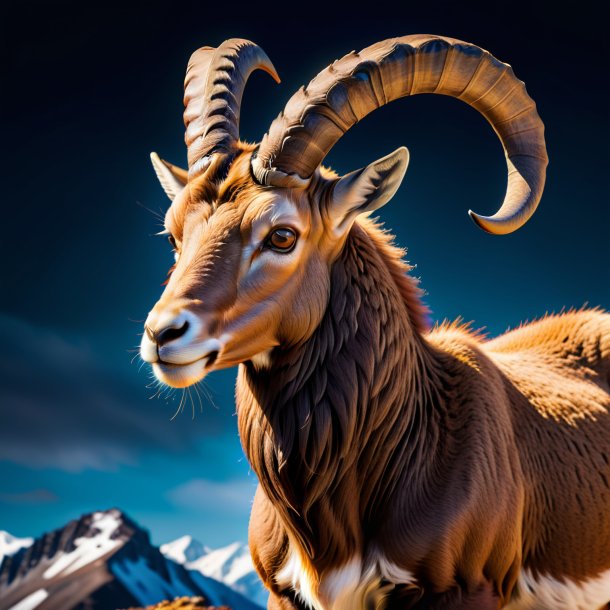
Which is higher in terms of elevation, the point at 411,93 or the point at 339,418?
the point at 411,93

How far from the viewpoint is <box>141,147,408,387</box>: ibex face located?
143 inches

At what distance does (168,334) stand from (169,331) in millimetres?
17

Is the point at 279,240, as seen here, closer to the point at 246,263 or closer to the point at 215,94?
the point at 246,263

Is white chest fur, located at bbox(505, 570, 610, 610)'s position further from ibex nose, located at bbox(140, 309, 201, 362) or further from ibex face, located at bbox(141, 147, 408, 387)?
ibex nose, located at bbox(140, 309, 201, 362)

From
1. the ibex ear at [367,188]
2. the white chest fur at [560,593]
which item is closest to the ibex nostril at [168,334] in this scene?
the ibex ear at [367,188]

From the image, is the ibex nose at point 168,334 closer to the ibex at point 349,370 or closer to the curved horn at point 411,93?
the ibex at point 349,370

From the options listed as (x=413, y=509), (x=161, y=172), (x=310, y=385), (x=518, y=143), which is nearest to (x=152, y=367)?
(x=310, y=385)

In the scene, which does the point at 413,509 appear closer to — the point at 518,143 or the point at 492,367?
the point at 492,367

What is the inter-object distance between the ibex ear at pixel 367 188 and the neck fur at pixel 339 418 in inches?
9.2

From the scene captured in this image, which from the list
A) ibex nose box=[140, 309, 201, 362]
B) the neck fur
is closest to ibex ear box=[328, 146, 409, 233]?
the neck fur

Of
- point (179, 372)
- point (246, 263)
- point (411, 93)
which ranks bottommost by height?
point (179, 372)

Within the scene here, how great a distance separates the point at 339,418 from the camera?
4168mm

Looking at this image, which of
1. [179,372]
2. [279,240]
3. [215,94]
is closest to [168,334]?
[179,372]

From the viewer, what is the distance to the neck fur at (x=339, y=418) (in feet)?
13.7
